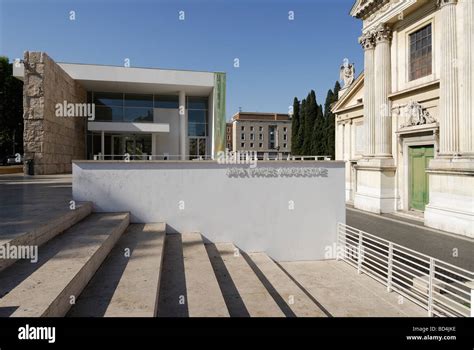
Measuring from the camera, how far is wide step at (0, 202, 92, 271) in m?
3.68

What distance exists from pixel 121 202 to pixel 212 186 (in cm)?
230

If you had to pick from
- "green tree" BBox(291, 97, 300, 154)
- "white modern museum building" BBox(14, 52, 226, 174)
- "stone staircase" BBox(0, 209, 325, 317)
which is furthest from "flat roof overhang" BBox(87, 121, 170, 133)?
"green tree" BBox(291, 97, 300, 154)

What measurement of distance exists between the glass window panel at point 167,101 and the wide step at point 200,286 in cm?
1882

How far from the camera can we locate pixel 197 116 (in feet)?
80.1

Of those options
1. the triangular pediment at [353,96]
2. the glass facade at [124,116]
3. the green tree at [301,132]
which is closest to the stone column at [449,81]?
the triangular pediment at [353,96]

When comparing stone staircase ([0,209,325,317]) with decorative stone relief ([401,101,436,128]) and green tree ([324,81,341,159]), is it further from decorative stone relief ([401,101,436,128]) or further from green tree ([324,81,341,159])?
green tree ([324,81,341,159])

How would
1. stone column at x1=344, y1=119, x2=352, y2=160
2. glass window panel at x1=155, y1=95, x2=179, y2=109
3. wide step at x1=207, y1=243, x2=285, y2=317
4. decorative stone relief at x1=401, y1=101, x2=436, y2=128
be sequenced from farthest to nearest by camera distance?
glass window panel at x1=155, y1=95, x2=179, y2=109
stone column at x1=344, y1=119, x2=352, y2=160
decorative stone relief at x1=401, y1=101, x2=436, y2=128
wide step at x1=207, y1=243, x2=285, y2=317

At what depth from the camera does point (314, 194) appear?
26.7 ft

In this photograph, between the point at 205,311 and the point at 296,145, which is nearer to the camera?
the point at 205,311

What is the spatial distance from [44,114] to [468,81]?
19457mm

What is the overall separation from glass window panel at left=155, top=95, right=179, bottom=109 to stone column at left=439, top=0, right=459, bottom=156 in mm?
17761

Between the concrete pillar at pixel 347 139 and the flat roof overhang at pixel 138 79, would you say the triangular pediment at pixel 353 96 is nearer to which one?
the concrete pillar at pixel 347 139
